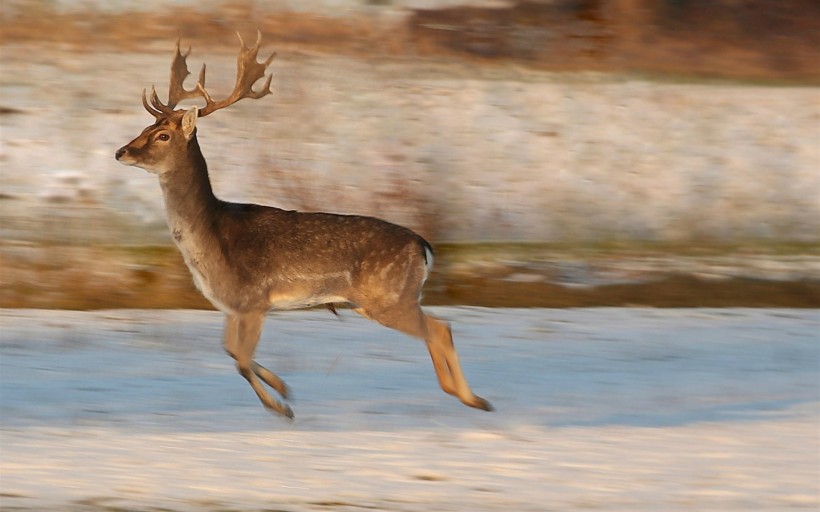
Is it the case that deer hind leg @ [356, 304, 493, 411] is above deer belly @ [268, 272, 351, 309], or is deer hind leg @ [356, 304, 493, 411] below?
below

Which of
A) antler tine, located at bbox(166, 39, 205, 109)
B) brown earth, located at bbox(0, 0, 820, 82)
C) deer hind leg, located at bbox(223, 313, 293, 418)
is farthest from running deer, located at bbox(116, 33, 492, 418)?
brown earth, located at bbox(0, 0, 820, 82)

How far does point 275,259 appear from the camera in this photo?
1006 centimetres

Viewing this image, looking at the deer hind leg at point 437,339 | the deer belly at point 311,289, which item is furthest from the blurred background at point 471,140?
the deer hind leg at point 437,339

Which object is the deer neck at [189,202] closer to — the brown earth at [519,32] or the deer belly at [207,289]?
the deer belly at [207,289]

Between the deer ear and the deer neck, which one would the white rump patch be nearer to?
the deer neck

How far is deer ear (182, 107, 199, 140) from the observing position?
33.0 feet

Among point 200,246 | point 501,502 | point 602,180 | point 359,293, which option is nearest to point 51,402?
point 200,246

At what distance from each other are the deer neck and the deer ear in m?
0.14

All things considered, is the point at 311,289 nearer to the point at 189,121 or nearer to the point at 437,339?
the point at 437,339

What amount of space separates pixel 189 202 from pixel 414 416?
75.7 inches

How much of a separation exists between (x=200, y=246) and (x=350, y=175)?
9.69 meters

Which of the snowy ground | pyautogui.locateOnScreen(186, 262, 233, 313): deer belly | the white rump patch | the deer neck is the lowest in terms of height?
the snowy ground

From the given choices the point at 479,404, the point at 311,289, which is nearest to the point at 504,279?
the point at 479,404

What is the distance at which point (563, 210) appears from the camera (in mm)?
19750
